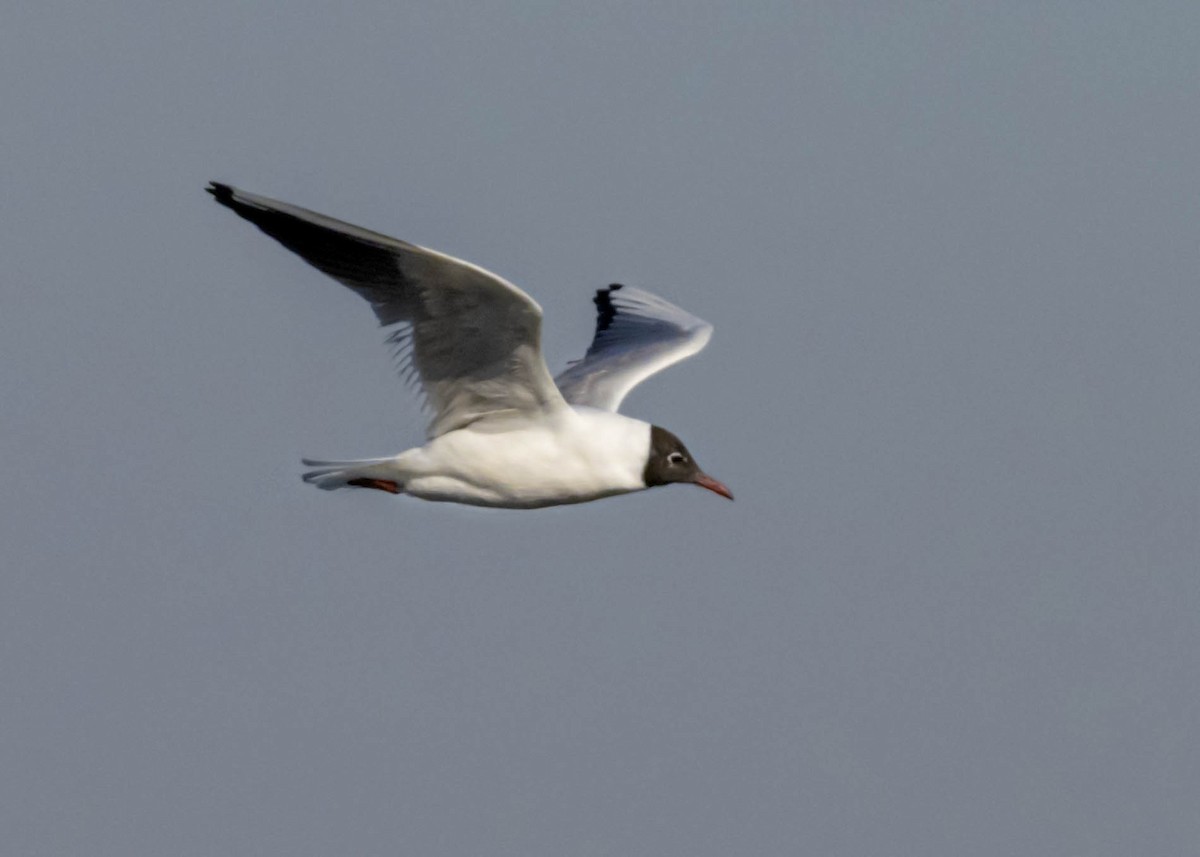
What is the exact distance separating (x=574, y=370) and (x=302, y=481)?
224 centimetres

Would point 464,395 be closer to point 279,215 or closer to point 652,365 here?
point 279,215

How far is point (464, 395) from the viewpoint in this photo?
1098 centimetres

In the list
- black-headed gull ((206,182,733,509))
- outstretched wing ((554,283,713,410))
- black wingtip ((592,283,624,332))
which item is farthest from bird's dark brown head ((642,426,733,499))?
black wingtip ((592,283,624,332))

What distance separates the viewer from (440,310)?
33.9 ft

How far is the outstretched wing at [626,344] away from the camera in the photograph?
12.8 metres

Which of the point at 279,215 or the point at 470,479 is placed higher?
the point at 279,215

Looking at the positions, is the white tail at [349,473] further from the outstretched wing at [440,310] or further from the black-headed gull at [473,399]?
the outstretched wing at [440,310]

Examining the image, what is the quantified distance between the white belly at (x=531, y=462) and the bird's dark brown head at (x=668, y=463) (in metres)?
0.06

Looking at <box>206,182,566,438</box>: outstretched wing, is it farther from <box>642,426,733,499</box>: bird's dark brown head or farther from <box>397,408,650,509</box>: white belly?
<box>642,426,733,499</box>: bird's dark brown head

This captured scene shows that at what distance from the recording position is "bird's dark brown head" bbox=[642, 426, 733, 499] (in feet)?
37.1

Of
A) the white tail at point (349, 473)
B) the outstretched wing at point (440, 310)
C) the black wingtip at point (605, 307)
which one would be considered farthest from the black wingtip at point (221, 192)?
the black wingtip at point (605, 307)

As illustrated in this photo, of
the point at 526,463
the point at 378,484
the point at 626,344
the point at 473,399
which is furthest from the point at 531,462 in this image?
the point at 626,344

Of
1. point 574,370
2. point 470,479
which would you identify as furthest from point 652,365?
point 470,479

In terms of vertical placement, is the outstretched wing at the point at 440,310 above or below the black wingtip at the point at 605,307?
below
